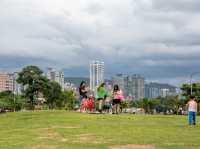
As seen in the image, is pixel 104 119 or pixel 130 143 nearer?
pixel 130 143

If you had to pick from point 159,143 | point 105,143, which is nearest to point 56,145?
point 105,143

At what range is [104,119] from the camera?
3080 cm

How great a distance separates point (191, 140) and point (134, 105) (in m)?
135

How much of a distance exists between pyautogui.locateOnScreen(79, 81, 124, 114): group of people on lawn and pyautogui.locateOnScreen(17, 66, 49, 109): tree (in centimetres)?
4900

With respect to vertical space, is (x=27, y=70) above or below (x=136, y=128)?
above

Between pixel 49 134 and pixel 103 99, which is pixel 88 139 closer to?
pixel 49 134

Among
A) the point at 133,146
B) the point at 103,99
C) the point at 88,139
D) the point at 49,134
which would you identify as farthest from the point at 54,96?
the point at 133,146

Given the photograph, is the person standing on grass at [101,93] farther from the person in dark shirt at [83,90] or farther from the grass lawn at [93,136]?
the grass lawn at [93,136]

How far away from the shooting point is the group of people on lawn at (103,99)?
37.3 meters

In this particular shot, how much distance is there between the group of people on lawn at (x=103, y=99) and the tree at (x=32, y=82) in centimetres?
4900

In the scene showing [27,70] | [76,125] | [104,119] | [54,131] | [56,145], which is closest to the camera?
[56,145]

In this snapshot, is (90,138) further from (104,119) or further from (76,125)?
(104,119)

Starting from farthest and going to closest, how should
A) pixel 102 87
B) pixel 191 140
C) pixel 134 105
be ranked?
pixel 134 105
pixel 102 87
pixel 191 140

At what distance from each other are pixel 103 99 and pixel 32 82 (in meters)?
52.9
